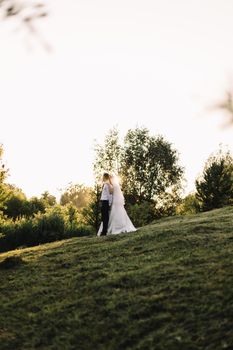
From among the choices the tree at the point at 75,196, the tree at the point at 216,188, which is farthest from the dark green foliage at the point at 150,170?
the tree at the point at 75,196

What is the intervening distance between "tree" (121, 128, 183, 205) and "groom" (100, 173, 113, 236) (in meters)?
42.5

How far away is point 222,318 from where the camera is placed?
6.34 metres

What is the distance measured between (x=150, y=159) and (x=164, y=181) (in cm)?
378

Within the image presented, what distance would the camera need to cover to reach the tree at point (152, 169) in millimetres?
62094

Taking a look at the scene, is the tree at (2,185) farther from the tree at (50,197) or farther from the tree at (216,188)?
the tree at (50,197)

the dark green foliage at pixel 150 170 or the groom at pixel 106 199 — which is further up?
the dark green foliage at pixel 150 170

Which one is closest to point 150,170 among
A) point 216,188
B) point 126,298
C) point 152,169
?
point 152,169

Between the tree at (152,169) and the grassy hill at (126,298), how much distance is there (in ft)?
162

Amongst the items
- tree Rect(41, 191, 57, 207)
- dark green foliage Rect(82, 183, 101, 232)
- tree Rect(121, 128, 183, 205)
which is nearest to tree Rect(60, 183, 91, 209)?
tree Rect(41, 191, 57, 207)

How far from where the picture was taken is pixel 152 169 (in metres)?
62.5

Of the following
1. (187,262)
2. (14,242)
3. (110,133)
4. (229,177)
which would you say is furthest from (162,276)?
(110,133)

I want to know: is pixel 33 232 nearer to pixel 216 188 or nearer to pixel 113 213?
pixel 113 213

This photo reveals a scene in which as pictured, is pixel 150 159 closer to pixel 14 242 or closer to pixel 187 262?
pixel 14 242

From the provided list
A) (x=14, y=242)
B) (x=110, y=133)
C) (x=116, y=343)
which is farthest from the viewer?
(x=110, y=133)
